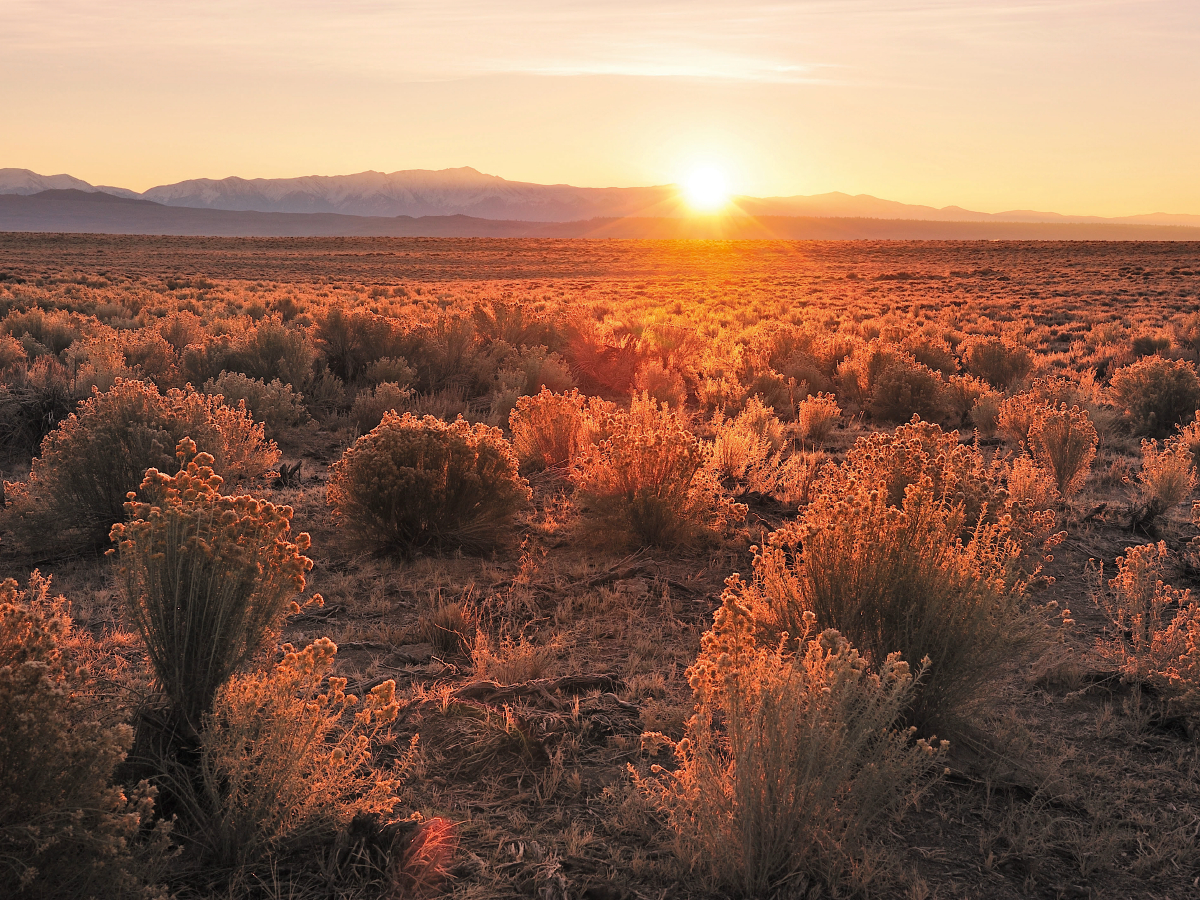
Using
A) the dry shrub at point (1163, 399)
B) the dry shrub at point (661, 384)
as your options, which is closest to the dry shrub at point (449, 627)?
the dry shrub at point (661, 384)

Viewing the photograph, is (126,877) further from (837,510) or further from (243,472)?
(243,472)

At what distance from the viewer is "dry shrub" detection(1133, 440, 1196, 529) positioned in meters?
6.68

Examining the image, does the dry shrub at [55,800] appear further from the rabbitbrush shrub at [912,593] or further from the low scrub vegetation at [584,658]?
the rabbitbrush shrub at [912,593]

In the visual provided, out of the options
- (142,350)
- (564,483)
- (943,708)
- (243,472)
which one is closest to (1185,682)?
(943,708)

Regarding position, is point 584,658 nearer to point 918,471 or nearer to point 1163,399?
point 918,471

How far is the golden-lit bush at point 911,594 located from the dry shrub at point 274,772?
74.5 inches

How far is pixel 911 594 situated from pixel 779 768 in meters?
1.37

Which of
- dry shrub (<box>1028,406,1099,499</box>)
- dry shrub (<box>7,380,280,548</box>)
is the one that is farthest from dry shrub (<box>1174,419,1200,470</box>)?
dry shrub (<box>7,380,280,548</box>)

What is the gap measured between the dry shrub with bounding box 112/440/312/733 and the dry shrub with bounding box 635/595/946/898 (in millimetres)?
1555

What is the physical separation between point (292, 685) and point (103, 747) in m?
0.58

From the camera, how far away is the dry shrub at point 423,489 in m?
5.84

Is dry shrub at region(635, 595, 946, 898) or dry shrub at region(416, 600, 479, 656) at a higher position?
dry shrub at region(635, 595, 946, 898)

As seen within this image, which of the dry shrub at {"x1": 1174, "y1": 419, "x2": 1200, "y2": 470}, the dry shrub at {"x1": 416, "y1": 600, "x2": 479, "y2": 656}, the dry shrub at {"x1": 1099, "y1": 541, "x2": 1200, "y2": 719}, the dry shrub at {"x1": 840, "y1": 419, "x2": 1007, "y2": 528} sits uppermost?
the dry shrub at {"x1": 840, "y1": 419, "x2": 1007, "y2": 528}

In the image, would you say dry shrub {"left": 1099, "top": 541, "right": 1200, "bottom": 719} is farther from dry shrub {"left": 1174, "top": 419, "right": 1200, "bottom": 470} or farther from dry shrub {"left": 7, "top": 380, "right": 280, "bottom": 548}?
dry shrub {"left": 7, "top": 380, "right": 280, "bottom": 548}
